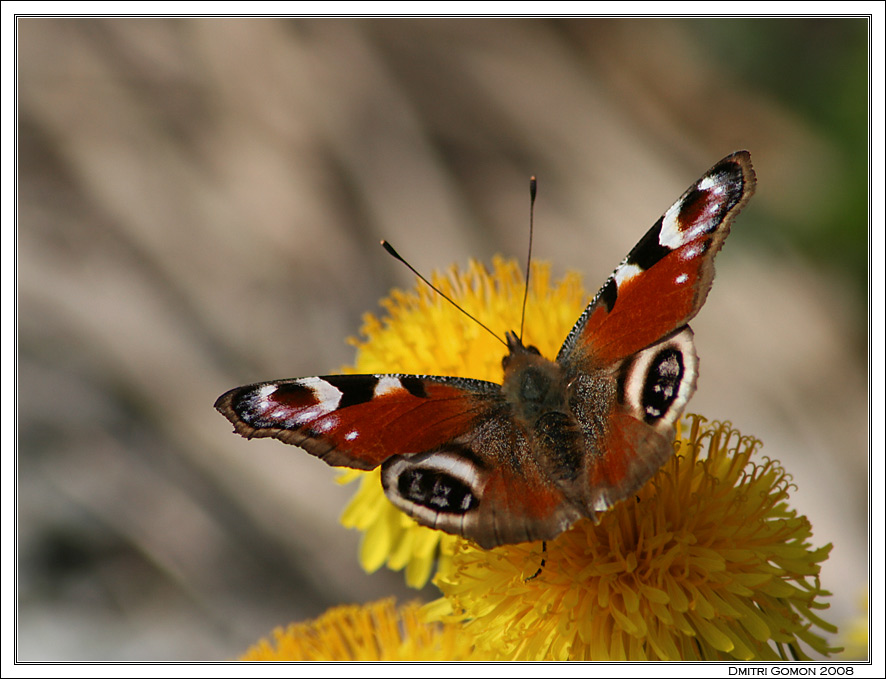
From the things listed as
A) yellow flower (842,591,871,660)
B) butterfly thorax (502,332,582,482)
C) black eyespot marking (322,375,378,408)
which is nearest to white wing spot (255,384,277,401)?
black eyespot marking (322,375,378,408)

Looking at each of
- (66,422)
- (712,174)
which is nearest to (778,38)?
(712,174)

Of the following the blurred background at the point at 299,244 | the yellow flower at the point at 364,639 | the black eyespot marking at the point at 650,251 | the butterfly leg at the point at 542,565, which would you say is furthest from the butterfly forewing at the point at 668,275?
the blurred background at the point at 299,244

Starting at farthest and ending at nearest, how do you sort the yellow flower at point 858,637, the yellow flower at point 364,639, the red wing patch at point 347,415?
the yellow flower at point 364,639 → the yellow flower at point 858,637 → the red wing patch at point 347,415

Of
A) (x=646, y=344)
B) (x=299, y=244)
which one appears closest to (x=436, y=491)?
(x=646, y=344)

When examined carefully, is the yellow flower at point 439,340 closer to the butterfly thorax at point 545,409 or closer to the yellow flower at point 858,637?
the butterfly thorax at point 545,409

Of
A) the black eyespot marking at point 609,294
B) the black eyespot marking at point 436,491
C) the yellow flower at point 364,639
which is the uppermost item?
the black eyespot marking at point 609,294

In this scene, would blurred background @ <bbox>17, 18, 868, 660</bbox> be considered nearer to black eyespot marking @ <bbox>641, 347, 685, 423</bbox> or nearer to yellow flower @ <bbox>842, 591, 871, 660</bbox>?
yellow flower @ <bbox>842, 591, 871, 660</bbox>

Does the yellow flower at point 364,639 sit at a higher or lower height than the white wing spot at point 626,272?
lower

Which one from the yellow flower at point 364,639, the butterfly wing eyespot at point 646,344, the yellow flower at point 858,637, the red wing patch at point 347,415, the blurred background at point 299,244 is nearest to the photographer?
the butterfly wing eyespot at point 646,344
